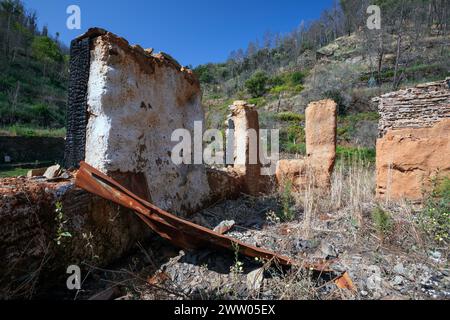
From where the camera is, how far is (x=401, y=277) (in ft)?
6.66

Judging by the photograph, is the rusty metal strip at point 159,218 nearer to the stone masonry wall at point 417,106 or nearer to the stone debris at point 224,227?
the stone debris at point 224,227

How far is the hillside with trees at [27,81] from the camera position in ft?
49.2

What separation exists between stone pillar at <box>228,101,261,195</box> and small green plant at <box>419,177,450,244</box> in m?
2.74

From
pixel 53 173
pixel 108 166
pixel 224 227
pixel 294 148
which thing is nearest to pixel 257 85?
pixel 294 148

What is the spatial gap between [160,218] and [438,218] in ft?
9.43

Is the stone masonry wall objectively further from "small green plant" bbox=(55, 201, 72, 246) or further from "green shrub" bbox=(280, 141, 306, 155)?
"green shrub" bbox=(280, 141, 306, 155)

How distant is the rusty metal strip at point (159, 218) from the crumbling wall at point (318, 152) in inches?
108

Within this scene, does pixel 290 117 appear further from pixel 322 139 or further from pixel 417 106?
pixel 322 139

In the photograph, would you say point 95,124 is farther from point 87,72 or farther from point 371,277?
point 371,277

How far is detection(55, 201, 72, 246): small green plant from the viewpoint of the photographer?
6.00 ft

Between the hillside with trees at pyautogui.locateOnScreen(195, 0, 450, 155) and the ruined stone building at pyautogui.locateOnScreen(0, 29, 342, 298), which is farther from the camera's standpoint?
the hillside with trees at pyautogui.locateOnScreen(195, 0, 450, 155)

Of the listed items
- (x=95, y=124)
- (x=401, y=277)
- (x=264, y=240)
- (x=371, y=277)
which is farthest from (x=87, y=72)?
(x=401, y=277)

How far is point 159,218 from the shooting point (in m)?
2.17

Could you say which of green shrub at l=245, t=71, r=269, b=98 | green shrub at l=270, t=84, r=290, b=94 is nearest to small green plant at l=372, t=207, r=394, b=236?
green shrub at l=270, t=84, r=290, b=94
